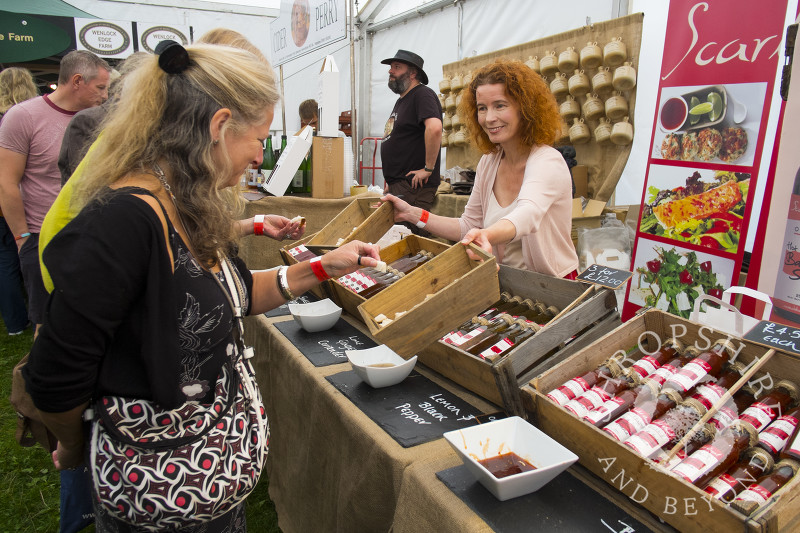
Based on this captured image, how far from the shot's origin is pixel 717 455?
1.04 m

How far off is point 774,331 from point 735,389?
0.81ft

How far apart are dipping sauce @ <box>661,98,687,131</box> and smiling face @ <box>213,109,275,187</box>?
2.59 m

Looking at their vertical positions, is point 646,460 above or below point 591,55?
below

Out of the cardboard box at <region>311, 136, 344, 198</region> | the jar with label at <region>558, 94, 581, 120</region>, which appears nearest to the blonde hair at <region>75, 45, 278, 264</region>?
the cardboard box at <region>311, 136, 344, 198</region>

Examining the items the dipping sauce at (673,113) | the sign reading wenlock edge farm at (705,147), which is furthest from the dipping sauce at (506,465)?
the dipping sauce at (673,113)

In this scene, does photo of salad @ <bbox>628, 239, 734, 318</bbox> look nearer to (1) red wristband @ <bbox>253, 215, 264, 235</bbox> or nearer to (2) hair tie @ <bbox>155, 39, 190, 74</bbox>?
(1) red wristband @ <bbox>253, 215, 264, 235</bbox>

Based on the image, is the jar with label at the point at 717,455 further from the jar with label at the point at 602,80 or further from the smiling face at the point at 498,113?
the jar with label at the point at 602,80

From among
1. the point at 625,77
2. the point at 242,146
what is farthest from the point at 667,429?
the point at 625,77

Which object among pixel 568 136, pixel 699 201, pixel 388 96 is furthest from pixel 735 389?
pixel 388 96

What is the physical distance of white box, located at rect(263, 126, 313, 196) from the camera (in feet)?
12.8

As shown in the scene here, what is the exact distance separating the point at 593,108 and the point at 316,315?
3020mm

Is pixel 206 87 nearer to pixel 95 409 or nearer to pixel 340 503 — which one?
pixel 95 409

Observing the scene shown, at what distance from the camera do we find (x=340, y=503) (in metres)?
1.48

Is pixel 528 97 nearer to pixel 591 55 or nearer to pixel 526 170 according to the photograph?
pixel 526 170
